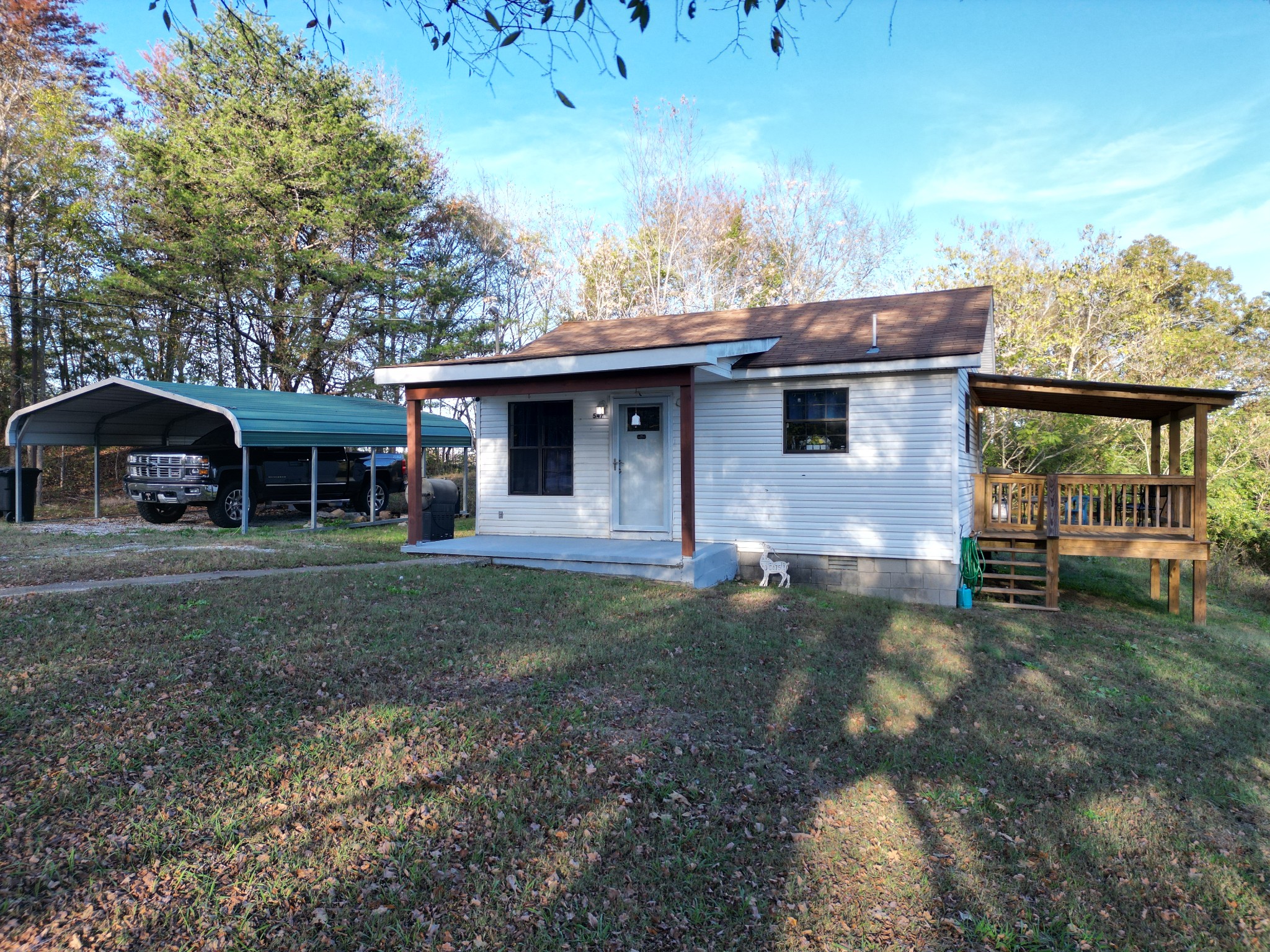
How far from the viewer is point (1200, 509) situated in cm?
906

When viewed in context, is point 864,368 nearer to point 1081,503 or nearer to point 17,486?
point 1081,503

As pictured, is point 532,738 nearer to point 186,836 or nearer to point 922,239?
point 186,836

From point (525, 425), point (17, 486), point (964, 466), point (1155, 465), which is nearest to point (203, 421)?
point (17, 486)

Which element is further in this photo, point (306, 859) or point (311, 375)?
point (311, 375)

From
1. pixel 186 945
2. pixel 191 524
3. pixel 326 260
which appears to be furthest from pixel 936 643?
pixel 326 260

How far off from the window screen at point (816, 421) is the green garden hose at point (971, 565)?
199 centimetres

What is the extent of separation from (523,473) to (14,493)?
32.5ft

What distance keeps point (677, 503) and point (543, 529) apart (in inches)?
82.1

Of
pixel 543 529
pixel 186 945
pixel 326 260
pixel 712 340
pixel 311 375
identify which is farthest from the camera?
pixel 311 375

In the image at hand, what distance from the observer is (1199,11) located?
439cm

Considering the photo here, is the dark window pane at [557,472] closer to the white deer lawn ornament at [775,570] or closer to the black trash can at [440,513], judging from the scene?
the black trash can at [440,513]

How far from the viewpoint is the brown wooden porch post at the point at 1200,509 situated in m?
8.94

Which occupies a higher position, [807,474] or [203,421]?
[203,421]

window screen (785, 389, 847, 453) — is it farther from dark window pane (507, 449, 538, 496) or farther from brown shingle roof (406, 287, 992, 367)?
dark window pane (507, 449, 538, 496)
